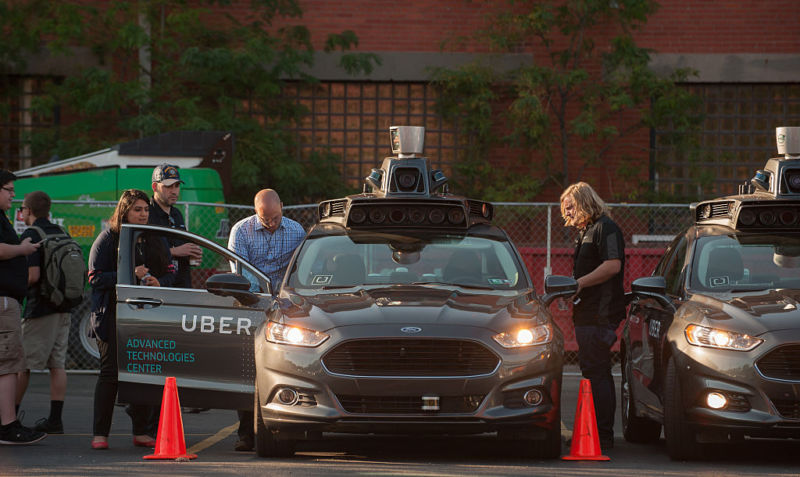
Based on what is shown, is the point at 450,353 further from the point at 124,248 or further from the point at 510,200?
the point at 510,200

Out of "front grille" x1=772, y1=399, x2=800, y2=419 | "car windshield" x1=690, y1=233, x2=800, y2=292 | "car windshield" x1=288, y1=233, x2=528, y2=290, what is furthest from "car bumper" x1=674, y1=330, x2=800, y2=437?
"car windshield" x1=288, y1=233, x2=528, y2=290

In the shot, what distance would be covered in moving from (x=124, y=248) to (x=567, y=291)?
312 centimetres

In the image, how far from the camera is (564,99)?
19734mm

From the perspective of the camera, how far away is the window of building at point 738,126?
2128 cm

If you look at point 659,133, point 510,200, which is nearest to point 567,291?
point 510,200

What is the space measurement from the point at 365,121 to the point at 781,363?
14.0 meters

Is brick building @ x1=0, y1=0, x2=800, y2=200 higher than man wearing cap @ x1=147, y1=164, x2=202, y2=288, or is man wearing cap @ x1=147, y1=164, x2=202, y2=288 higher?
brick building @ x1=0, y1=0, x2=800, y2=200

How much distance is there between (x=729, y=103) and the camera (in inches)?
840

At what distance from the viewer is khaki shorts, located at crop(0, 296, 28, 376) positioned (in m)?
9.21

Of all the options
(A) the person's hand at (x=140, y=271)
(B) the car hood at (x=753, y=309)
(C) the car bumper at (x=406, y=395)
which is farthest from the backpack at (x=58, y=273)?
(B) the car hood at (x=753, y=309)

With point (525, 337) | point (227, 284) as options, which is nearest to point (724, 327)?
point (525, 337)

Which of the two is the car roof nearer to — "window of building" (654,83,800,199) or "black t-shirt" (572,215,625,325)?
"black t-shirt" (572,215,625,325)

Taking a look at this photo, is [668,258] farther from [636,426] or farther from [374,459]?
[374,459]

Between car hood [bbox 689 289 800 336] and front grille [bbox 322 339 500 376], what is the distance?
1.53 m
